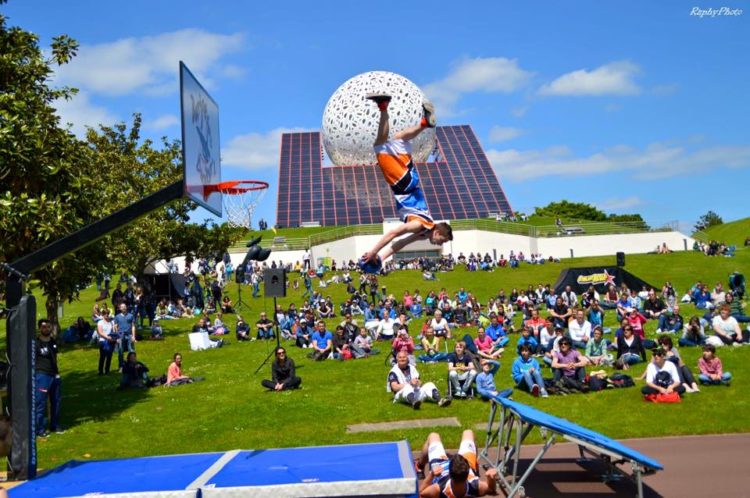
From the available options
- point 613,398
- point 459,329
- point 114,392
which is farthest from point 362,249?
point 613,398

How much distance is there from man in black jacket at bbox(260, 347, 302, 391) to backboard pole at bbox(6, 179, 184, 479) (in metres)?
7.28

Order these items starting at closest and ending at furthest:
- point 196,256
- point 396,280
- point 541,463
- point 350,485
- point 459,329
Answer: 1. point 350,485
2. point 541,463
3. point 459,329
4. point 196,256
5. point 396,280

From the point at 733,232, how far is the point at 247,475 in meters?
65.8

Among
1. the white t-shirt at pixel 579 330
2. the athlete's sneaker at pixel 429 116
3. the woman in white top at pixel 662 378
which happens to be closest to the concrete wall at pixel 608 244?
the white t-shirt at pixel 579 330

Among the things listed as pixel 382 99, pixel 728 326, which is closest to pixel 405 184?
pixel 382 99

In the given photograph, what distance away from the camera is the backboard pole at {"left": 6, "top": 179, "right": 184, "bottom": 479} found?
7.85 m

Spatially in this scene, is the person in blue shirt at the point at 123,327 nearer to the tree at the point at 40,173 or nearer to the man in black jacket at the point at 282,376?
the tree at the point at 40,173

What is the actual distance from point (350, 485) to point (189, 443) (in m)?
5.51

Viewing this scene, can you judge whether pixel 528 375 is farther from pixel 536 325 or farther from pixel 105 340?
pixel 105 340

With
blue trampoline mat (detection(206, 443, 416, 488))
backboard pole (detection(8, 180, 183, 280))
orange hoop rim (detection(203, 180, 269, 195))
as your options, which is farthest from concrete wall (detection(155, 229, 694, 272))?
backboard pole (detection(8, 180, 183, 280))

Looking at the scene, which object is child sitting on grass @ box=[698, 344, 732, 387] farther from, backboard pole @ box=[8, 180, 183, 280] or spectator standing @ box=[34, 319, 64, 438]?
spectator standing @ box=[34, 319, 64, 438]

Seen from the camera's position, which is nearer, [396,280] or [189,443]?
[189,443]

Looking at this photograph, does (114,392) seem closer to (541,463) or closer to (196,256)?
(541,463)

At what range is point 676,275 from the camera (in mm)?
39344
